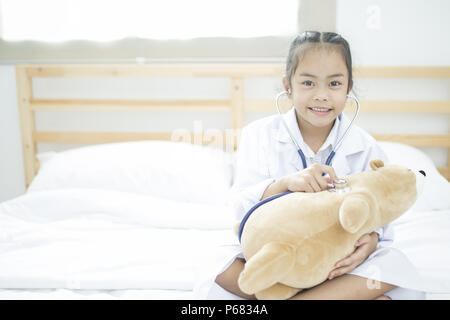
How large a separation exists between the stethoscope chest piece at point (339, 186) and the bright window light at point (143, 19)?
136 cm

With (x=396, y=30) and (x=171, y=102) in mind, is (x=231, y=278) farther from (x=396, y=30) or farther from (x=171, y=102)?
(x=396, y=30)

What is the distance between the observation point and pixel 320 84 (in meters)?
0.95

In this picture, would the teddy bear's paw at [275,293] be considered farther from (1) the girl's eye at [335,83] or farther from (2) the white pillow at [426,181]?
(2) the white pillow at [426,181]

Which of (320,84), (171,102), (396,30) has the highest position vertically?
(396,30)

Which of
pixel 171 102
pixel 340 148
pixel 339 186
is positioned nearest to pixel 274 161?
pixel 340 148

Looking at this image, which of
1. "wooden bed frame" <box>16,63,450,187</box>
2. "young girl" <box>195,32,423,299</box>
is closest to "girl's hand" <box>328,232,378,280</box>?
"young girl" <box>195,32,423,299</box>

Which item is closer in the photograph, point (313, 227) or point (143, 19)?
point (313, 227)

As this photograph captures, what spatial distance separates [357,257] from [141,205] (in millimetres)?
854

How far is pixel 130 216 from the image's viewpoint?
1377 mm

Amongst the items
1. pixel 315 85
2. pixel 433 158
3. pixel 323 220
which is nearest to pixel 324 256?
pixel 323 220

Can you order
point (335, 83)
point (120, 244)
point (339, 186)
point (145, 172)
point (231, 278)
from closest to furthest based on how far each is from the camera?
point (339, 186) → point (231, 278) → point (335, 83) → point (120, 244) → point (145, 172)

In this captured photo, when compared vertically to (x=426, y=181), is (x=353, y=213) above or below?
above

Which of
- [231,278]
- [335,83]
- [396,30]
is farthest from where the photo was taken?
[396,30]

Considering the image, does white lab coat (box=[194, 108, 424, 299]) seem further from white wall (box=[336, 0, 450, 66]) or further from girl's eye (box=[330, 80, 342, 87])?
white wall (box=[336, 0, 450, 66])
